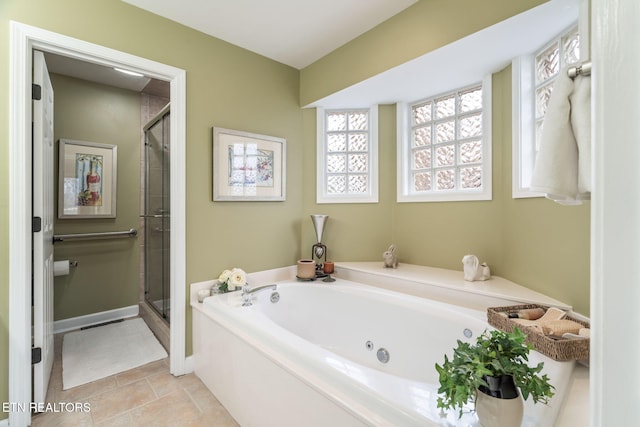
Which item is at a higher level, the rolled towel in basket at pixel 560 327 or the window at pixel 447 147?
the window at pixel 447 147

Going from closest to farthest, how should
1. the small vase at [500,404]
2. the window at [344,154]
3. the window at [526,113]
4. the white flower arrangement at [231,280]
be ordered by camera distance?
the small vase at [500,404], the window at [526,113], the white flower arrangement at [231,280], the window at [344,154]

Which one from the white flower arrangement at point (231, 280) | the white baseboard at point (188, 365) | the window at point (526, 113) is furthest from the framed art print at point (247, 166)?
the window at point (526, 113)

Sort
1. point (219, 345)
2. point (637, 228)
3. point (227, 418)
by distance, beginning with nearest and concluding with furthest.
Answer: point (637, 228), point (227, 418), point (219, 345)

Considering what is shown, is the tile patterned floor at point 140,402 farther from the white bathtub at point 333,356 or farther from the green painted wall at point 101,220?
the green painted wall at point 101,220

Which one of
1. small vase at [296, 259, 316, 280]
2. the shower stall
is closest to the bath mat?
the shower stall

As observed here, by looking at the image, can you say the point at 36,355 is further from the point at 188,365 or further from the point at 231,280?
the point at 231,280

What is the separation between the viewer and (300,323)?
2.42 meters

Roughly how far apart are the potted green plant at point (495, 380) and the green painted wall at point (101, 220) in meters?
3.44

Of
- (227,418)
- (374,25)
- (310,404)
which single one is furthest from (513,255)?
(227,418)

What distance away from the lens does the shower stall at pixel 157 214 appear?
2648 millimetres

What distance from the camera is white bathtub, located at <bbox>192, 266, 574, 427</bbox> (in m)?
1.03

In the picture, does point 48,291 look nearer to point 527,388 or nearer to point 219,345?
point 219,345

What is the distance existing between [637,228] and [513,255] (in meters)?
2.04

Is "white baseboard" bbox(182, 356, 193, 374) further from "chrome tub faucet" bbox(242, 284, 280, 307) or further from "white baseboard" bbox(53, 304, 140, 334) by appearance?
"white baseboard" bbox(53, 304, 140, 334)
